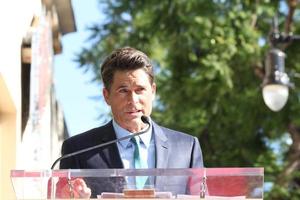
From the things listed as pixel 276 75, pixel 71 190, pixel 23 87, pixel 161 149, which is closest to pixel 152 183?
pixel 71 190

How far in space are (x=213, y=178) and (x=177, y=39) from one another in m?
13.5

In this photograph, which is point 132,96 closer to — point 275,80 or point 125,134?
point 125,134

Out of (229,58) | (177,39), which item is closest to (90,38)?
(177,39)

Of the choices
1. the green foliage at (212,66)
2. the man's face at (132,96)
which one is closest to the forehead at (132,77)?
the man's face at (132,96)

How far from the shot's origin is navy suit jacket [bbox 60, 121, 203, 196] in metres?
4.07

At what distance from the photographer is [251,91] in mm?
17688

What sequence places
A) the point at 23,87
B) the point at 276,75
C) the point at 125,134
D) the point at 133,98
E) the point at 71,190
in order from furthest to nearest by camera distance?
the point at 276,75
the point at 23,87
the point at 125,134
the point at 133,98
the point at 71,190

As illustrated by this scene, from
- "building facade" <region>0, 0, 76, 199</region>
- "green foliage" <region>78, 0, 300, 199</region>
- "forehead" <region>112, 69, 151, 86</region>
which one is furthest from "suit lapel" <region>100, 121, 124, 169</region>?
"green foliage" <region>78, 0, 300, 199</region>

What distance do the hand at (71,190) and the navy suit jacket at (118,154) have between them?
469 mm

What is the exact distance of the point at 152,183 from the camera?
3607 millimetres

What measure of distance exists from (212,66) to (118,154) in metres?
12.0

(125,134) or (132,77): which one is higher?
(132,77)

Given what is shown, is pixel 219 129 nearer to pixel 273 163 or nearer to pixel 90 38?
pixel 273 163

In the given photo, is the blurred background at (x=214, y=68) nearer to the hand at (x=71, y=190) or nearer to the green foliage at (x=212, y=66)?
the green foliage at (x=212, y=66)
